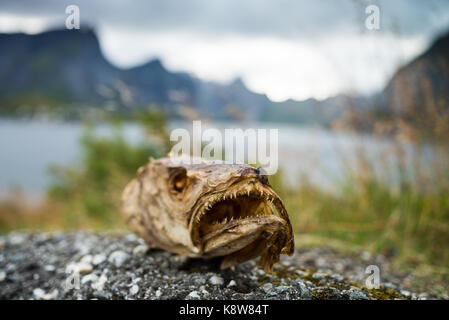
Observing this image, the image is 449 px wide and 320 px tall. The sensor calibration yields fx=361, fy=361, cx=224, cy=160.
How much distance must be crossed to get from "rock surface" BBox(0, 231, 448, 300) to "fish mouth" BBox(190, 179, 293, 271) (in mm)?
230

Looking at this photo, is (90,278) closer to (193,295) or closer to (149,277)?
(149,277)

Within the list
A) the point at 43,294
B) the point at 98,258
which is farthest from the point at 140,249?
the point at 43,294

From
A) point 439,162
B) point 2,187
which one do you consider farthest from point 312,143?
point 2,187

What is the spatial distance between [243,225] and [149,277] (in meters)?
1.08

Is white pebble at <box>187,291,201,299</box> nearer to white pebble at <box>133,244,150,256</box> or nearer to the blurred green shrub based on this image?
white pebble at <box>133,244,150,256</box>

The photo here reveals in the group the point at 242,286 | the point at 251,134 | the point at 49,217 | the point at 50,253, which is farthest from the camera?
the point at 49,217

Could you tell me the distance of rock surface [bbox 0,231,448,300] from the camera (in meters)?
2.67

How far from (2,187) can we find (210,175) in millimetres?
10594

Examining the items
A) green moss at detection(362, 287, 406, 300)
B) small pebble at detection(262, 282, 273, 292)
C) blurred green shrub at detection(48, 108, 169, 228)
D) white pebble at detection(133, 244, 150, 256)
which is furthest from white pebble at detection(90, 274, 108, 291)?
blurred green shrub at detection(48, 108, 169, 228)

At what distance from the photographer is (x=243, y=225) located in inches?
93.0

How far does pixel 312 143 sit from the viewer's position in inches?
261

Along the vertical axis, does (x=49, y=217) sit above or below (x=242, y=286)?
below

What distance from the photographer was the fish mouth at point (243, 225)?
231cm
